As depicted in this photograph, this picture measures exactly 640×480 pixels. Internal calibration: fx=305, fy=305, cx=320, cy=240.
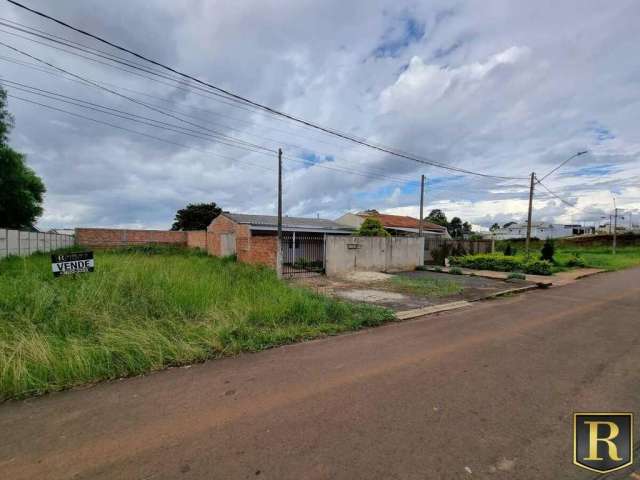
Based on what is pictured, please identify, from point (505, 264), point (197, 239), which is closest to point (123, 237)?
point (197, 239)

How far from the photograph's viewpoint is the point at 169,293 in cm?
629

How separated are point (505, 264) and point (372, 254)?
314 inches

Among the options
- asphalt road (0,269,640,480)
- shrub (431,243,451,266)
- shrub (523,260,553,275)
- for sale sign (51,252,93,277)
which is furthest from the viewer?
shrub (431,243,451,266)

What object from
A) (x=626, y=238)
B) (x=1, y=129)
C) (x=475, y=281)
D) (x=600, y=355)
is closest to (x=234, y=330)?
(x=600, y=355)

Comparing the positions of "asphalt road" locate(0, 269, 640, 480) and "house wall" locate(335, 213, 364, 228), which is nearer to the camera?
"asphalt road" locate(0, 269, 640, 480)

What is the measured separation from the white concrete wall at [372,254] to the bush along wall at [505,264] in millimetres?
3023

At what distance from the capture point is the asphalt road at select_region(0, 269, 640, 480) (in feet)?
7.43

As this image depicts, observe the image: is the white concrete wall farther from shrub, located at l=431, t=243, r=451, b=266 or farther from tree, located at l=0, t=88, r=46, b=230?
tree, located at l=0, t=88, r=46, b=230

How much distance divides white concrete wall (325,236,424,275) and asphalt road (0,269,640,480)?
921 cm

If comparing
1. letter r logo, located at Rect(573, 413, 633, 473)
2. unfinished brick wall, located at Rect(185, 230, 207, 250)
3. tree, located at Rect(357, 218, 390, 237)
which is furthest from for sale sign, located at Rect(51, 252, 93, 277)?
unfinished brick wall, located at Rect(185, 230, 207, 250)

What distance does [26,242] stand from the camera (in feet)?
53.6

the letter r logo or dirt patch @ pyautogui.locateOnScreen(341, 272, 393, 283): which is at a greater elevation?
the letter r logo

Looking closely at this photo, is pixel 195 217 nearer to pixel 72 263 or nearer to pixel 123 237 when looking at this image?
pixel 123 237

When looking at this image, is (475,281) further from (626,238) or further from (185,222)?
(626,238)
